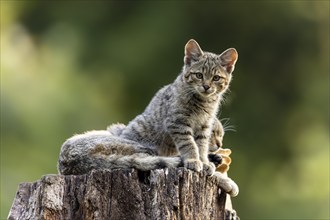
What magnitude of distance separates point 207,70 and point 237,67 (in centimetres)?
680

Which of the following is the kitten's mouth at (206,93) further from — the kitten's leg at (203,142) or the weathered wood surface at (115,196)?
the weathered wood surface at (115,196)

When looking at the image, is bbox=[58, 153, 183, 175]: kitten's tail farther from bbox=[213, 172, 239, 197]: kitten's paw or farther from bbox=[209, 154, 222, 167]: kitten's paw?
bbox=[209, 154, 222, 167]: kitten's paw

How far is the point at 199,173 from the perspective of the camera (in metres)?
10.2

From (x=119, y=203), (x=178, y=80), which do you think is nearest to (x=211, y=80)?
(x=178, y=80)

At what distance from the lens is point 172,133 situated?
1127 cm

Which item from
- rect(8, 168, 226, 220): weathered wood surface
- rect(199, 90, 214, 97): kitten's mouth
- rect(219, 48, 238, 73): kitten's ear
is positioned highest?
rect(219, 48, 238, 73): kitten's ear

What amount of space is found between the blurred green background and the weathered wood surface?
743 cm

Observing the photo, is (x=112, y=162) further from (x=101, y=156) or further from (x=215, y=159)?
(x=215, y=159)

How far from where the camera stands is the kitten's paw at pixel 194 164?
10.5m

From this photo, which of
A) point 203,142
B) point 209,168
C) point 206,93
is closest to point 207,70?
point 206,93

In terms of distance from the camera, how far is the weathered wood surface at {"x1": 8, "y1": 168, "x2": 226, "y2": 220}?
32.2 feet

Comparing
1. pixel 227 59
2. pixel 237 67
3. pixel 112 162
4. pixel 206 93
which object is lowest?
pixel 112 162

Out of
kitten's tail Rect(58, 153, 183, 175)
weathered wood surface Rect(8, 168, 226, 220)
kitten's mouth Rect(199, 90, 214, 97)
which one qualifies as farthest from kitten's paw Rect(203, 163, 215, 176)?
kitten's mouth Rect(199, 90, 214, 97)

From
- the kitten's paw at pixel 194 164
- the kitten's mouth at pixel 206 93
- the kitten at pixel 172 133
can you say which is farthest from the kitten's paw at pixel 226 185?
the kitten's mouth at pixel 206 93
